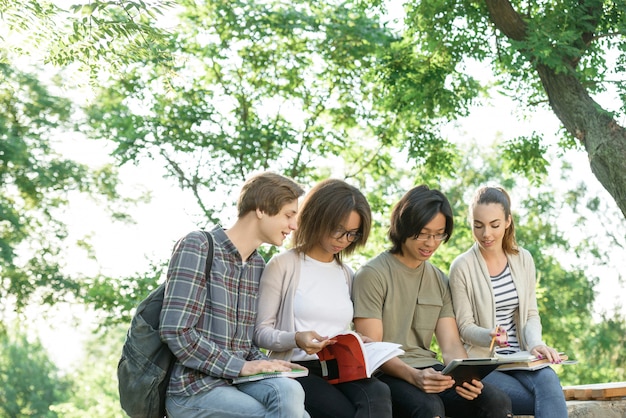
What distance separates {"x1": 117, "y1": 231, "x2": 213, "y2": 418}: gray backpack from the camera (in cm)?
292

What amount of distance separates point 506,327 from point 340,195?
1152 millimetres

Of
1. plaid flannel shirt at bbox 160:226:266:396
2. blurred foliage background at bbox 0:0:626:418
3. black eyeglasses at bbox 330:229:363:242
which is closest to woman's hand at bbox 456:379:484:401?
black eyeglasses at bbox 330:229:363:242

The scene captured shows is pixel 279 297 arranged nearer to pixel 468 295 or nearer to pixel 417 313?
pixel 417 313

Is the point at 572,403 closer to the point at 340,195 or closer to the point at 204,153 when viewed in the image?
the point at 340,195

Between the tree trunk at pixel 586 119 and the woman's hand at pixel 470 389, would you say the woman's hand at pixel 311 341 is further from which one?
the tree trunk at pixel 586 119

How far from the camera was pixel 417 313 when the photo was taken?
12.3 ft

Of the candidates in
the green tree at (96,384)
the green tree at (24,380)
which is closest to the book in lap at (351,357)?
the green tree at (96,384)

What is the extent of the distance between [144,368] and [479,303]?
171cm

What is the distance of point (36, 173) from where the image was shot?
44.9 ft

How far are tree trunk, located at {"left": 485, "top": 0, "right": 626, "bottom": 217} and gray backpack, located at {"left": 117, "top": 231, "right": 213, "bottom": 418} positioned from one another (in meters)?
4.27

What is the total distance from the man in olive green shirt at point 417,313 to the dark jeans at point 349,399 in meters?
0.19

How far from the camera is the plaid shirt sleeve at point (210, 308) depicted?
9.53 ft

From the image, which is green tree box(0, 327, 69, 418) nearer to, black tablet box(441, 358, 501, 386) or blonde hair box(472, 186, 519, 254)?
blonde hair box(472, 186, 519, 254)

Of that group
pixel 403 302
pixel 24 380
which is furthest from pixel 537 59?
pixel 24 380
